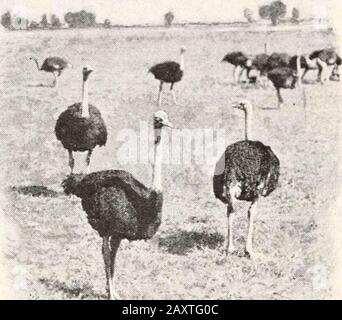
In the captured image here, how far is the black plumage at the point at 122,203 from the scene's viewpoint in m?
5.79

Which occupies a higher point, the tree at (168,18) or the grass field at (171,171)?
the tree at (168,18)

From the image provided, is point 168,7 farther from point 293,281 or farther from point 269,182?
point 293,281

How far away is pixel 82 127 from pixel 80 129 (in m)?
0.02

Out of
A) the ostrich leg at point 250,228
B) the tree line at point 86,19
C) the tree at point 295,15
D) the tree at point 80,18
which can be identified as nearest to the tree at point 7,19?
the tree line at point 86,19

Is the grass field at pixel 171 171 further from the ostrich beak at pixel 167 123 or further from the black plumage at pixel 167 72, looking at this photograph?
the ostrich beak at pixel 167 123

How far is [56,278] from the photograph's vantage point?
610cm

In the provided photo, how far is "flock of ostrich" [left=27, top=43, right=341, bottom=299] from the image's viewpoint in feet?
19.1

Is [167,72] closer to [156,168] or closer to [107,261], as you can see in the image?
[156,168]

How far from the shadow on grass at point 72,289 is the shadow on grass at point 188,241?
59 centimetres

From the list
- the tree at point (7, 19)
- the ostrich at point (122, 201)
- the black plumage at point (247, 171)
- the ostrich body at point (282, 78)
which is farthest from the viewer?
the ostrich body at point (282, 78)

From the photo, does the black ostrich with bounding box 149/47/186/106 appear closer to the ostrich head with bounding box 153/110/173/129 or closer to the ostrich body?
the ostrich head with bounding box 153/110/173/129

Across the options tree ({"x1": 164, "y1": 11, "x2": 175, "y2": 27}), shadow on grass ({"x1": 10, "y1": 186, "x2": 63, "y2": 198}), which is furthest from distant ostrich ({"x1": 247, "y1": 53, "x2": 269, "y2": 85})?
shadow on grass ({"x1": 10, "y1": 186, "x2": 63, "y2": 198})

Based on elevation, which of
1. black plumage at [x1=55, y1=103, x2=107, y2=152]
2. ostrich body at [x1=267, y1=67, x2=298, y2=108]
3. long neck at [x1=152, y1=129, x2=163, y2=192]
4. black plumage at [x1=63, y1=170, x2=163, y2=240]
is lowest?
black plumage at [x1=63, y1=170, x2=163, y2=240]

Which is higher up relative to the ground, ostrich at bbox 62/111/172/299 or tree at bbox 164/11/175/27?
tree at bbox 164/11/175/27
